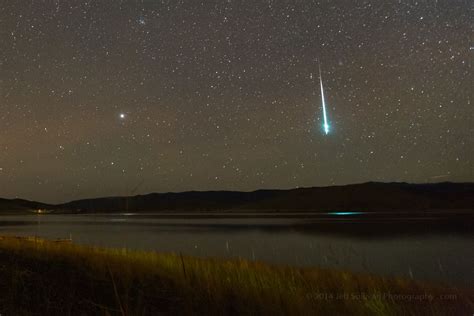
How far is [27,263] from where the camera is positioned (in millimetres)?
8578

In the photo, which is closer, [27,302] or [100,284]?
[27,302]

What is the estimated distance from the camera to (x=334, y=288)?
28.8 feet

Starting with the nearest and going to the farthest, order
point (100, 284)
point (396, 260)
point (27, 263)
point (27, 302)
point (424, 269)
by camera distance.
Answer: point (27, 302)
point (100, 284)
point (27, 263)
point (424, 269)
point (396, 260)

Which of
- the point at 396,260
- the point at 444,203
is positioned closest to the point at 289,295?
the point at 396,260

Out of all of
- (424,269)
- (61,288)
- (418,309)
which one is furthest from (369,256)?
(61,288)

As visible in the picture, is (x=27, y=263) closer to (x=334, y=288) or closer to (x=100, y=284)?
(x=100, y=284)

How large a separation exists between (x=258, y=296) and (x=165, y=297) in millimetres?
1358

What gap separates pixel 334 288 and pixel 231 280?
2184 mm

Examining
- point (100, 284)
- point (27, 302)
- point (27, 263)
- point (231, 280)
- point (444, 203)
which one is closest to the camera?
point (27, 302)

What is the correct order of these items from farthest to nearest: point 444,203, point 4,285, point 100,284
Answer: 1. point 444,203
2. point 100,284
3. point 4,285

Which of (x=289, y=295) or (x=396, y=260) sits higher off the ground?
(x=289, y=295)

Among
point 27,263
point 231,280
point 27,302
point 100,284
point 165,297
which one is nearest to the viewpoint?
point 27,302

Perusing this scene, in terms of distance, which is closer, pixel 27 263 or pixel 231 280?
pixel 231 280

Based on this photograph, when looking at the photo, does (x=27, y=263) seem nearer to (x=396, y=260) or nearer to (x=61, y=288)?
(x=61, y=288)
